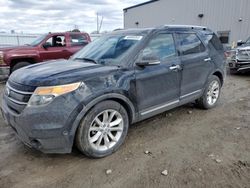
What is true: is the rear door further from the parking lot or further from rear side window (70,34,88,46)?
rear side window (70,34,88,46)

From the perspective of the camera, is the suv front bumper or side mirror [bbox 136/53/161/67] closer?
the suv front bumper

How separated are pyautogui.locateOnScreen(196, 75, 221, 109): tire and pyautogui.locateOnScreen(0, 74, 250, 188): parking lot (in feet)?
2.20

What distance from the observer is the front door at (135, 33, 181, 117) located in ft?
11.6

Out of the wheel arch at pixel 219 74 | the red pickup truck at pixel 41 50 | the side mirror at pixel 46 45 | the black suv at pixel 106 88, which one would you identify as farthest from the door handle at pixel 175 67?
the side mirror at pixel 46 45

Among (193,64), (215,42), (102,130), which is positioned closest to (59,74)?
(102,130)

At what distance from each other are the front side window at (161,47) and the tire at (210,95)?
138 centimetres

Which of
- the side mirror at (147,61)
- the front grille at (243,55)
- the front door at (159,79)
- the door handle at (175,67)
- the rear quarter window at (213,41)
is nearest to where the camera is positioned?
the side mirror at (147,61)

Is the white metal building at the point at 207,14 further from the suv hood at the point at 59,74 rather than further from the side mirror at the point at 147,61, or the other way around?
the suv hood at the point at 59,74

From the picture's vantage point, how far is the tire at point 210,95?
4.94m

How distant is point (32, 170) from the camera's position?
2.98m

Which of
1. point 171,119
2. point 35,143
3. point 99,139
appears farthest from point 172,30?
point 35,143

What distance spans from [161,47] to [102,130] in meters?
1.71

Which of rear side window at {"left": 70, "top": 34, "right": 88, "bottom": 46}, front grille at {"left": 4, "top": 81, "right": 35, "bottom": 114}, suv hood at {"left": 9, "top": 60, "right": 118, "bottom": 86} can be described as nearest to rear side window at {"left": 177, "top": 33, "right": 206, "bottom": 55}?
suv hood at {"left": 9, "top": 60, "right": 118, "bottom": 86}

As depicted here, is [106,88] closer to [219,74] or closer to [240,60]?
[219,74]
